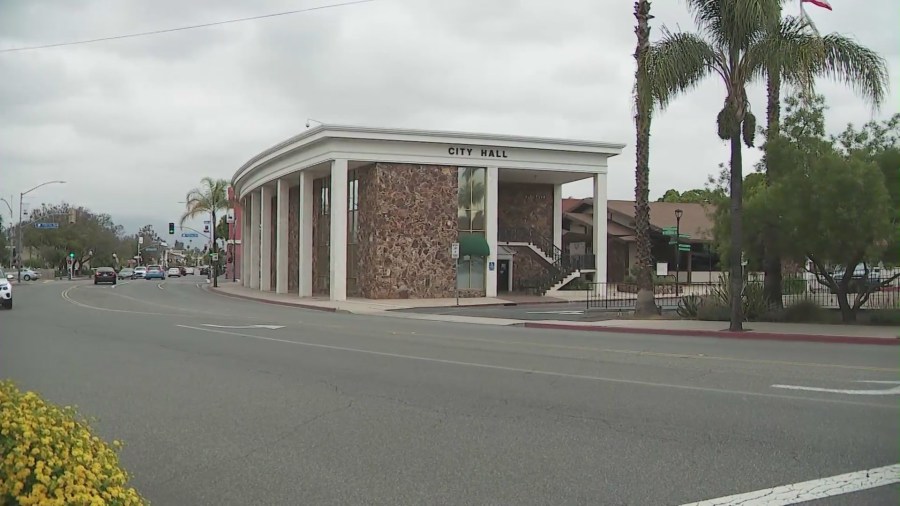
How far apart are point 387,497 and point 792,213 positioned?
16.1m

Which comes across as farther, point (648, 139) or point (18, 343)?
point (648, 139)

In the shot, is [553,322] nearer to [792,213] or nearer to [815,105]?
[792,213]

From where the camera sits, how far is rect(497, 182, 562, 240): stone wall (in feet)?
140

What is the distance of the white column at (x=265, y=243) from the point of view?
48.0m

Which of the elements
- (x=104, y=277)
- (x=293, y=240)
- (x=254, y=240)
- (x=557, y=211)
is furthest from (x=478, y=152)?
(x=104, y=277)

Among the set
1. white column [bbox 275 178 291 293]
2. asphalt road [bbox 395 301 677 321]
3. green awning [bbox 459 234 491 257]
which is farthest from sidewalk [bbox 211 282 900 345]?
white column [bbox 275 178 291 293]

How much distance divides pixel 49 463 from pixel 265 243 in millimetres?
46002

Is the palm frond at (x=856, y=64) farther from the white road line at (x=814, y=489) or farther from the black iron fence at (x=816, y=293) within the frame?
the white road line at (x=814, y=489)

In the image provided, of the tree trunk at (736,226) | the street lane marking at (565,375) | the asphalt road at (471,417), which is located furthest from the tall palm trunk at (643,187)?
the street lane marking at (565,375)

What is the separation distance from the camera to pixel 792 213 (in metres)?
18.5

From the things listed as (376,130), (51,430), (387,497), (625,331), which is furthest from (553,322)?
(51,430)

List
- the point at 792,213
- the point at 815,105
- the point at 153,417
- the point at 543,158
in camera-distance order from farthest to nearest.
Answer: the point at 543,158 → the point at 815,105 → the point at 792,213 → the point at 153,417

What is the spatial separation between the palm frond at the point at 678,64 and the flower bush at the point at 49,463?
18038 mm

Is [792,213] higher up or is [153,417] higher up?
[792,213]
